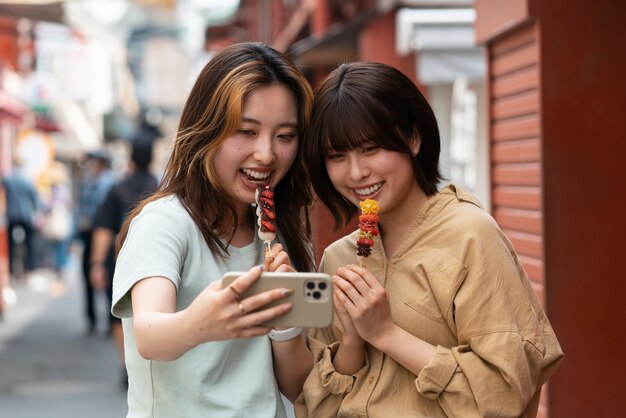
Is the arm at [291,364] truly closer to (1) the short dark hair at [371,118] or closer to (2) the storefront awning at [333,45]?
(1) the short dark hair at [371,118]

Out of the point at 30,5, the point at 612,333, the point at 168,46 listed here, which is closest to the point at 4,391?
the point at 30,5

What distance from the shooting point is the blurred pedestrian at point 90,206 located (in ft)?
41.4

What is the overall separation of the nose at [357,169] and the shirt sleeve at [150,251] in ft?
1.69

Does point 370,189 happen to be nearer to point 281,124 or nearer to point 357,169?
point 357,169

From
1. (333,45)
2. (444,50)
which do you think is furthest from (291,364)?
(333,45)

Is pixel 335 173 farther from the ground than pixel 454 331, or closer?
farther from the ground

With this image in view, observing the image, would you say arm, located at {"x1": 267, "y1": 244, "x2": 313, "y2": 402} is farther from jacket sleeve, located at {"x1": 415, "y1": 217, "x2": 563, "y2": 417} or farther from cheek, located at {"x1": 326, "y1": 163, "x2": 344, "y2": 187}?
jacket sleeve, located at {"x1": 415, "y1": 217, "x2": 563, "y2": 417}

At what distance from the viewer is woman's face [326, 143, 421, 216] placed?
2.98m

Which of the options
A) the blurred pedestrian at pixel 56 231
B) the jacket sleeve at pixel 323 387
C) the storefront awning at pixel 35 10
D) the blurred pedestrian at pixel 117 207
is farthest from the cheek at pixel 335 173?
the blurred pedestrian at pixel 56 231

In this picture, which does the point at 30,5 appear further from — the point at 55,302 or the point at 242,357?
the point at 242,357

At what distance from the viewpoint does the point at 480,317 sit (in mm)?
2781

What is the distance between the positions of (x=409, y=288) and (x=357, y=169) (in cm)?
38

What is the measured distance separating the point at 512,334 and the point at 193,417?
2.96ft

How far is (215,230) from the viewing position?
2982 millimetres
